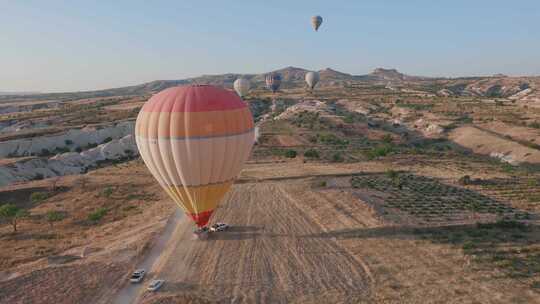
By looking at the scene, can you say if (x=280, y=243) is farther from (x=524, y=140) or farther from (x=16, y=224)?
(x=524, y=140)

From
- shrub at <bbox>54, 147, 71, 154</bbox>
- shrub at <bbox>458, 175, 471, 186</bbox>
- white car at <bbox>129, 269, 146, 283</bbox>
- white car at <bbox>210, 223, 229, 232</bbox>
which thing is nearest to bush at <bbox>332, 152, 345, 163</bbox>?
shrub at <bbox>458, 175, 471, 186</bbox>

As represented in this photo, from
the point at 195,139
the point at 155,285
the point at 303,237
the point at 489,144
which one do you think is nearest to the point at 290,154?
the point at 303,237

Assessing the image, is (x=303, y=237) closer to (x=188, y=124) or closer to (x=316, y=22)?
(x=188, y=124)

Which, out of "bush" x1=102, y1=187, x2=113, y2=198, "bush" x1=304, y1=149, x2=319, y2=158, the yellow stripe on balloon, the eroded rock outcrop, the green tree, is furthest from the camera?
"bush" x1=304, y1=149, x2=319, y2=158

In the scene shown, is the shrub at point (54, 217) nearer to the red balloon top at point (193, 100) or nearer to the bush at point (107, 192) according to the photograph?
the bush at point (107, 192)

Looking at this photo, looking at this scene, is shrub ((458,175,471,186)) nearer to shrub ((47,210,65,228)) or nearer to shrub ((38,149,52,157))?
shrub ((47,210,65,228))

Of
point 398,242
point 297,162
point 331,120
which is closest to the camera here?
point 398,242

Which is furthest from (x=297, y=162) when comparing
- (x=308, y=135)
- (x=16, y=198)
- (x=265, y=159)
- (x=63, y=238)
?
(x=16, y=198)

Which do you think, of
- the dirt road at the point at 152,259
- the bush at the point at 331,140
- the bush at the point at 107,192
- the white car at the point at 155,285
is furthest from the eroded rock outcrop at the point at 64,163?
the white car at the point at 155,285
